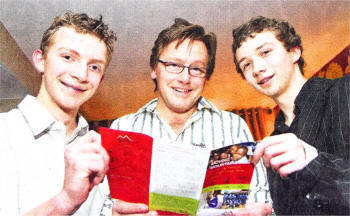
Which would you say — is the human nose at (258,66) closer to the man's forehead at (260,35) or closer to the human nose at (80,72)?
the man's forehead at (260,35)

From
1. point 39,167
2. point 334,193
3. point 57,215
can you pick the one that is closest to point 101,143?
point 57,215

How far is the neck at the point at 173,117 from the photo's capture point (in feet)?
3.93

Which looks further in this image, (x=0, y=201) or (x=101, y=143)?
(x=0, y=201)

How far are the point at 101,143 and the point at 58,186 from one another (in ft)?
1.15

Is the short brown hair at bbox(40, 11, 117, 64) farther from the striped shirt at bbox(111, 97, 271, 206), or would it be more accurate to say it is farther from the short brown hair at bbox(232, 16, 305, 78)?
the short brown hair at bbox(232, 16, 305, 78)

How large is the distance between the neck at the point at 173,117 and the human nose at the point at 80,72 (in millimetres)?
319

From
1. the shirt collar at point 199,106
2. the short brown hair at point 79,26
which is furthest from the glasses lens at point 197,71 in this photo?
the short brown hair at point 79,26

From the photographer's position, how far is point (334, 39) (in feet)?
4.08

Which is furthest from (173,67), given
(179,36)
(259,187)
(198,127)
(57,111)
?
(259,187)

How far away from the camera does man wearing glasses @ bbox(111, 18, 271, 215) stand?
117cm

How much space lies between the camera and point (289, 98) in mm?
1123

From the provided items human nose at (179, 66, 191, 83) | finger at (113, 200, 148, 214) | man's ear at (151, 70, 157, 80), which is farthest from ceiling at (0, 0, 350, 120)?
finger at (113, 200, 148, 214)

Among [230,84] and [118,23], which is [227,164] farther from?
[118,23]

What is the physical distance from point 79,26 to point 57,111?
0.33m
